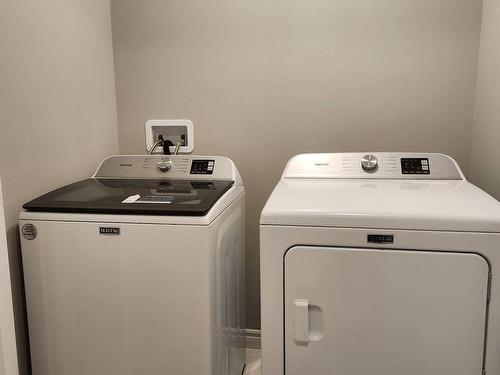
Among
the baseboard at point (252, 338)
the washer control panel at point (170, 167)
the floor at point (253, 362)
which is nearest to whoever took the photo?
the washer control panel at point (170, 167)

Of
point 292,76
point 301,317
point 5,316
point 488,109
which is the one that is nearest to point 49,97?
point 5,316

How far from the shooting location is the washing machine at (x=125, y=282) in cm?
142

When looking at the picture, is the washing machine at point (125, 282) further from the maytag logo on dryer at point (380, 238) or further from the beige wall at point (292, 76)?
the beige wall at point (292, 76)

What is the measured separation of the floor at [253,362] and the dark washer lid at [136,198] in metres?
0.97

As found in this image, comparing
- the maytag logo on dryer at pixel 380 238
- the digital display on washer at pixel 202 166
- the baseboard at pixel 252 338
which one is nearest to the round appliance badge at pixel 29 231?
the digital display on washer at pixel 202 166

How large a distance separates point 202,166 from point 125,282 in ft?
2.23

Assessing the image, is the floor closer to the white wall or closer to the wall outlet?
the wall outlet

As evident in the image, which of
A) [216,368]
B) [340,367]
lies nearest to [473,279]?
[340,367]

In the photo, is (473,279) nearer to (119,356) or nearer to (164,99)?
(119,356)

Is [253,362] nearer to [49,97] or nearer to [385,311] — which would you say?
[385,311]

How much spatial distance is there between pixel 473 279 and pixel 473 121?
3.55ft

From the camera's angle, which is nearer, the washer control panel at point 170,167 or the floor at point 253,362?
the washer control panel at point 170,167

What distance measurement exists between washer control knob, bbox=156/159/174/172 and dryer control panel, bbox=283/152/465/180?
0.53m

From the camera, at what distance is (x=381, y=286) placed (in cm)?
124
